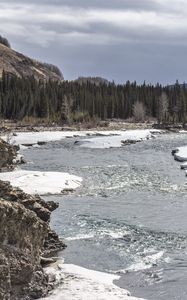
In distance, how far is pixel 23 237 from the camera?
1439 cm

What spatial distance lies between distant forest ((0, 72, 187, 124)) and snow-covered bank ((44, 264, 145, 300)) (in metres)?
97.5

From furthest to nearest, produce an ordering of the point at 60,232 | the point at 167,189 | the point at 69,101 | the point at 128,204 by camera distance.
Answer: the point at 69,101 → the point at 167,189 → the point at 128,204 → the point at 60,232

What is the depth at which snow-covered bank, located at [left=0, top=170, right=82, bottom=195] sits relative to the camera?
30.4 m

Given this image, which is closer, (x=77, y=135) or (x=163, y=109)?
(x=77, y=135)

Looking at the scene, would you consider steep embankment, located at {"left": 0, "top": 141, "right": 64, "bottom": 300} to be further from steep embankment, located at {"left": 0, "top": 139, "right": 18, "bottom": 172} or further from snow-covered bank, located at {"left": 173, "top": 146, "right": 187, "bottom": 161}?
snow-covered bank, located at {"left": 173, "top": 146, "right": 187, "bottom": 161}

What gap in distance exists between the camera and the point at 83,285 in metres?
14.9

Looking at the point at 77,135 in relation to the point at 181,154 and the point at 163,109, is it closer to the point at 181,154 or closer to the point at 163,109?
the point at 181,154

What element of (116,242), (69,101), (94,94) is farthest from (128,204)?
(94,94)

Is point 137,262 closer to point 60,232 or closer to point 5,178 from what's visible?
A: point 60,232

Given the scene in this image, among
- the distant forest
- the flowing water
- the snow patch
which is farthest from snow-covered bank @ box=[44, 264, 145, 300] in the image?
the distant forest

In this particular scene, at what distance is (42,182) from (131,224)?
416 inches

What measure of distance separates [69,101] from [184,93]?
33947 millimetres

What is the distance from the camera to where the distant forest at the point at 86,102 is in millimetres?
121812

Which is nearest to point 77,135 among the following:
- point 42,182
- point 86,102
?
point 86,102
